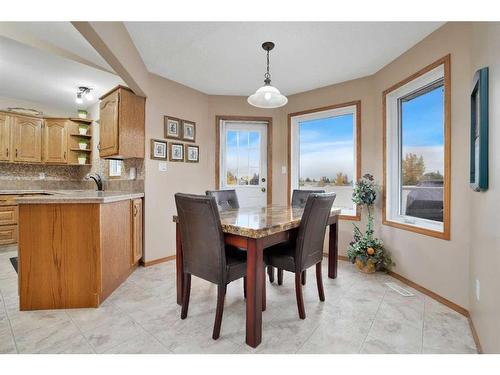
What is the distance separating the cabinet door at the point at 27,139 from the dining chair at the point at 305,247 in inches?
178

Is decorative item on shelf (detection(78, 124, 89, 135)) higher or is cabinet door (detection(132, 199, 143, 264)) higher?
decorative item on shelf (detection(78, 124, 89, 135))

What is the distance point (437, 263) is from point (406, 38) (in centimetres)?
206

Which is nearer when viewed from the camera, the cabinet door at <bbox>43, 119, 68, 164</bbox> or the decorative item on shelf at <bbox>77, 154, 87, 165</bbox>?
the cabinet door at <bbox>43, 119, 68, 164</bbox>

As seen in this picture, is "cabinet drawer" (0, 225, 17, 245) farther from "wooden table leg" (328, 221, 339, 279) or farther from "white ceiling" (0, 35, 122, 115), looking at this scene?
"wooden table leg" (328, 221, 339, 279)

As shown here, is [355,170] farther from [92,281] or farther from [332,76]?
[92,281]

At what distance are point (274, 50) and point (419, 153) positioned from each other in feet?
5.98

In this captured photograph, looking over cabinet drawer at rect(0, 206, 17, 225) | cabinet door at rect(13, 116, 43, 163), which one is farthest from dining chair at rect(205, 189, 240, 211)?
cabinet door at rect(13, 116, 43, 163)

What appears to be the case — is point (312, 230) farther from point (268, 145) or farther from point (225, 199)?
point (268, 145)

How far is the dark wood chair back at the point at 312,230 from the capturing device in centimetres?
176

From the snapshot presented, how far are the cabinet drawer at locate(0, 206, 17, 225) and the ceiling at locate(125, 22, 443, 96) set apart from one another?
10.4 ft

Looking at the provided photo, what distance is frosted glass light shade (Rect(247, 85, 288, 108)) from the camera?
205 cm

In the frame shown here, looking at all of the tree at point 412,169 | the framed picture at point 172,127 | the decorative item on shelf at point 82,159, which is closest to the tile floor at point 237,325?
the tree at point 412,169

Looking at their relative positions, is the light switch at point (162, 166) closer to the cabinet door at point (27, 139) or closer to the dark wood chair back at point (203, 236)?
the dark wood chair back at point (203, 236)

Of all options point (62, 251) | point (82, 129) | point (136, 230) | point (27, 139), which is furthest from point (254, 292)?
point (27, 139)
